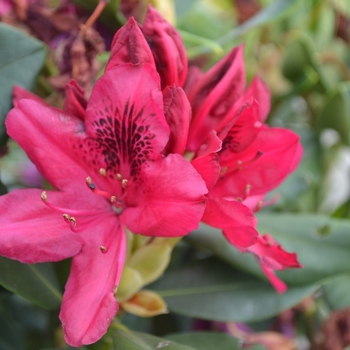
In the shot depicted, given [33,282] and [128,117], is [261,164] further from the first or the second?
[33,282]

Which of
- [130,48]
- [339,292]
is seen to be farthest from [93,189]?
[339,292]

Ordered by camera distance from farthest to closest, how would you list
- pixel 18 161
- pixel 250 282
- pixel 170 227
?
pixel 18 161 → pixel 250 282 → pixel 170 227

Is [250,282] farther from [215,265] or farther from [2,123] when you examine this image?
[2,123]

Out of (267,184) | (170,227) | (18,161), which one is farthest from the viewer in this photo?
(18,161)

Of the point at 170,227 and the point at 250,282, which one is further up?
the point at 170,227

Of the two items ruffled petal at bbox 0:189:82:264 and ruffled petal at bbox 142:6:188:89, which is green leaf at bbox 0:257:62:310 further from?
ruffled petal at bbox 142:6:188:89

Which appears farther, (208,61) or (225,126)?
(208,61)

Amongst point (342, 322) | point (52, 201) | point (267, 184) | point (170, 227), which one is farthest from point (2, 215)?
point (342, 322)
